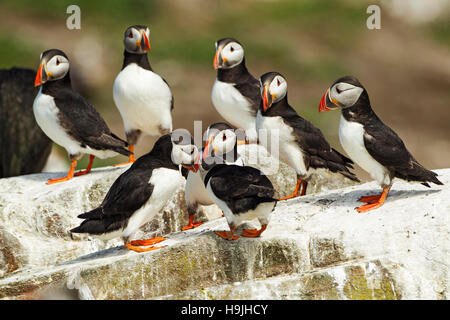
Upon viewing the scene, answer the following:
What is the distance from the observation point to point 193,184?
29.7 ft

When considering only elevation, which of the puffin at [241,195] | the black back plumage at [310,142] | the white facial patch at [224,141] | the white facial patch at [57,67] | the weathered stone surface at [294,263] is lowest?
the weathered stone surface at [294,263]

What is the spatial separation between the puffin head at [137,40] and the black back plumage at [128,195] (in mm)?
2795

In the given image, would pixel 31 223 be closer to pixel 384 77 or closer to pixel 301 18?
pixel 384 77

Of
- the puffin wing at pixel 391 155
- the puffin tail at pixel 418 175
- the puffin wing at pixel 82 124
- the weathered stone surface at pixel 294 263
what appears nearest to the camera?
the weathered stone surface at pixel 294 263

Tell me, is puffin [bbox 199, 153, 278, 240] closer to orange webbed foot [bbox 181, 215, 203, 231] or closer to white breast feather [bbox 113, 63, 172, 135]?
orange webbed foot [bbox 181, 215, 203, 231]

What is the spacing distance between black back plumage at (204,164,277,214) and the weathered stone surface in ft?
1.53

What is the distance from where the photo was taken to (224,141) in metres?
8.32

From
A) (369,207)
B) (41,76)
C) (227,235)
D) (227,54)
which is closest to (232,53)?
(227,54)

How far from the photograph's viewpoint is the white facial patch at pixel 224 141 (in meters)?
8.28

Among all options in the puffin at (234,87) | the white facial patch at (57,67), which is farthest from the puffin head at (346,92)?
the white facial patch at (57,67)

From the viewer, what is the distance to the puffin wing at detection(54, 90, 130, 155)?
34.0ft

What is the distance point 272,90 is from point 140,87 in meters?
2.13

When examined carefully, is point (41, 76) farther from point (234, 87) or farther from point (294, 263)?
point (294, 263)

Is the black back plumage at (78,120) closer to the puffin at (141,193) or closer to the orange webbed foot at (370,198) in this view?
the puffin at (141,193)
